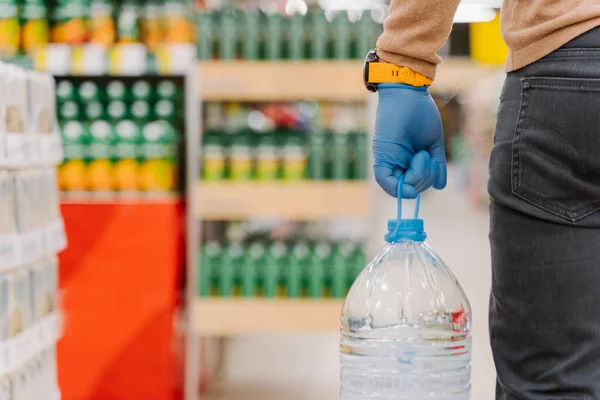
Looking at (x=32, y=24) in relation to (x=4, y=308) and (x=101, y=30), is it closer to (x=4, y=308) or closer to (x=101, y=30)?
(x=101, y=30)

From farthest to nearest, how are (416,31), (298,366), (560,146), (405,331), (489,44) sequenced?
(489,44)
(298,366)
(405,331)
(416,31)
(560,146)

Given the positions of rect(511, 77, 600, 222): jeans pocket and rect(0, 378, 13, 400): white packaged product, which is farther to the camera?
rect(0, 378, 13, 400): white packaged product

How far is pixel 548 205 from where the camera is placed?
1328 millimetres

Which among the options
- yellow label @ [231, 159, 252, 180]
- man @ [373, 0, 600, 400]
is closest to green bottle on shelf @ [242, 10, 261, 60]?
yellow label @ [231, 159, 252, 180]

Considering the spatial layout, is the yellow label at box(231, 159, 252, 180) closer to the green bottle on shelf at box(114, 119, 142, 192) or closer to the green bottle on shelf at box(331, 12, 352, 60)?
the green bottle on shelf at box(114, 119, 142, 192)

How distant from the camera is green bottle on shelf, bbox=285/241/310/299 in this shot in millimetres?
3598

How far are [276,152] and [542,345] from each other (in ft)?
7.79

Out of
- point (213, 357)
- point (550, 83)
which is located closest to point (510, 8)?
point (550, 83)

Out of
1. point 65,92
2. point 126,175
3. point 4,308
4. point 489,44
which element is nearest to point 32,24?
point 65,92

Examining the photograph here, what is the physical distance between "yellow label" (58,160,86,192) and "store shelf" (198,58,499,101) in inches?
24.4

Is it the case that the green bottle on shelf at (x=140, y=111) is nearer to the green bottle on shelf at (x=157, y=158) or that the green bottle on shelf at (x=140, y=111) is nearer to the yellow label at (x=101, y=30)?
the green bottle on shelf at (x=157, y=158)

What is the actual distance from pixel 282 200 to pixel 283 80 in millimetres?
510

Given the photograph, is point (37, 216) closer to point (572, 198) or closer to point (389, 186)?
point (389, 186)

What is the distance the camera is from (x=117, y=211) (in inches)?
140
